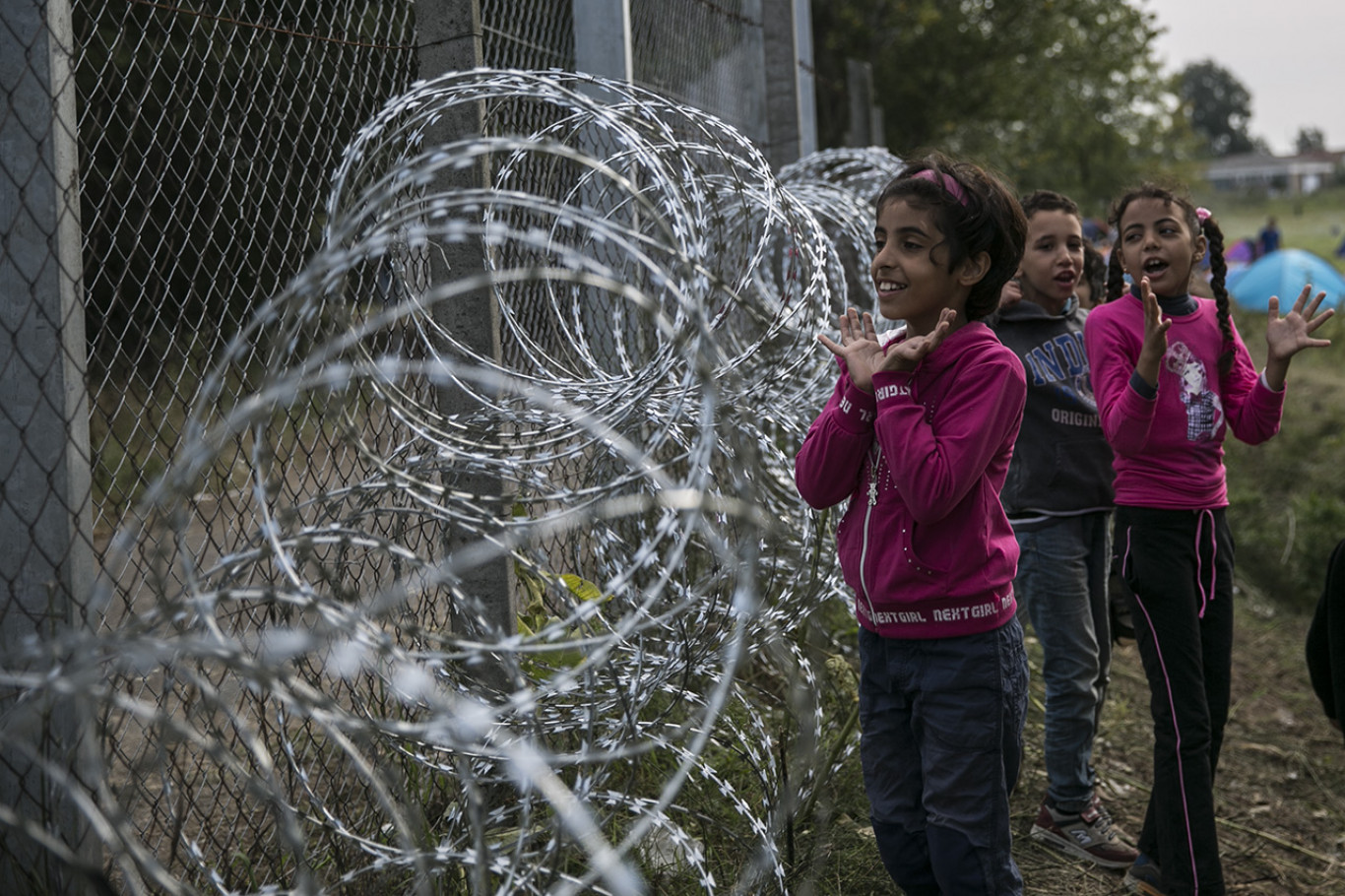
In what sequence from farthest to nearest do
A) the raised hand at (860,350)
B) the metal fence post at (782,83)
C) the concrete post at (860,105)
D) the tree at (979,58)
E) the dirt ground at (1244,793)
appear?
1. the tree at (979,58)
2. the concrete post at (860,105)
3. the metal fence post at (782,83)
4. the dirt ground at (1244,793)
5. the raised hand at (860,350)

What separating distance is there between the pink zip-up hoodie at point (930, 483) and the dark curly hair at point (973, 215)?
0.13 meters

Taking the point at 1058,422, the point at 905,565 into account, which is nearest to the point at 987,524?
the point at 905,565

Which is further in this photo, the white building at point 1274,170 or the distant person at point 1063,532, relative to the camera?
the white building at point 1274,170

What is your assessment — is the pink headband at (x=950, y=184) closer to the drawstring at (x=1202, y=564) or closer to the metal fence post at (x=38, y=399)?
→ the drawstring at (x=1202, y=564)

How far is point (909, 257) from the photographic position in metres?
2.45

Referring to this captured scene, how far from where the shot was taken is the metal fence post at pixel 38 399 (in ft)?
7.91

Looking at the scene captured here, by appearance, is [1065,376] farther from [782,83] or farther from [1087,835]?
[782,83]

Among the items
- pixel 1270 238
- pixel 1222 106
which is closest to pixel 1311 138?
pixel 1222 106

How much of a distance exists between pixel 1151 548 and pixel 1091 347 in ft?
1.89

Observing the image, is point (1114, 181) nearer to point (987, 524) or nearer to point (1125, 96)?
point (1125, 96)

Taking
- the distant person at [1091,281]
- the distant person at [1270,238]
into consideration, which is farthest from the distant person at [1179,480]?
the distant person at [1270,238]

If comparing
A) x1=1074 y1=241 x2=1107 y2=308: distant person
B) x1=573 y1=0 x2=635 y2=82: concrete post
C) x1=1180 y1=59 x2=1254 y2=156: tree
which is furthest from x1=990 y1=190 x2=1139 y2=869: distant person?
x1=1180 y1=59 x2=1254 y2=156: tree

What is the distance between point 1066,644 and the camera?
12.0 ft

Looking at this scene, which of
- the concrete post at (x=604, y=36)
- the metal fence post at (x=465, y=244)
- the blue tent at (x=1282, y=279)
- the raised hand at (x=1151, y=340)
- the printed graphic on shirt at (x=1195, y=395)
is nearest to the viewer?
the raised hand at (x=1151, y=340)
